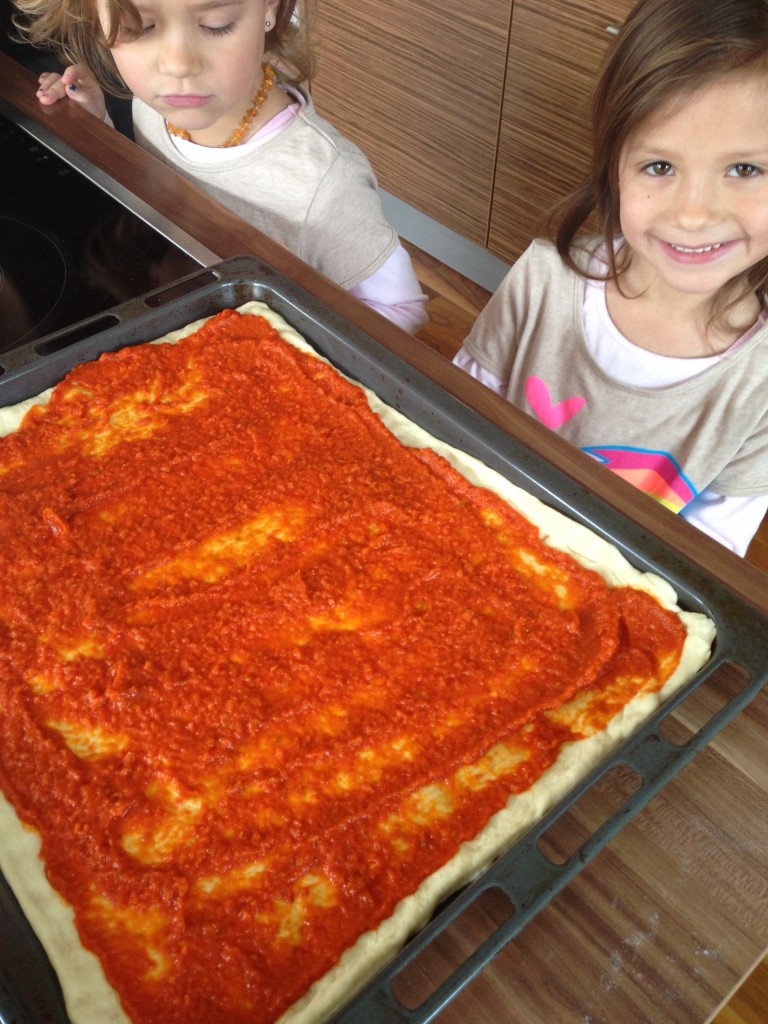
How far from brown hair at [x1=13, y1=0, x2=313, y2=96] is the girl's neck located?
68cm

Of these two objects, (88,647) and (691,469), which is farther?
(691,469)

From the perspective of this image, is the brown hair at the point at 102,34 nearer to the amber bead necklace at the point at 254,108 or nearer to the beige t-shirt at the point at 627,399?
the amber bead necklace at the point at 254,108

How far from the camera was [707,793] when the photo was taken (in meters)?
0.73

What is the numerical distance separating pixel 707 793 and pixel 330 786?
1.05ft

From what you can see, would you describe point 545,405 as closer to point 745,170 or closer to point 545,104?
point 745,170

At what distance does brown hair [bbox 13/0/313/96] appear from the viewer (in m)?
1.12

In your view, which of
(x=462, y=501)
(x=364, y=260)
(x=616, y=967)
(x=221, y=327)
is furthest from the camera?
(x=364, y=260)

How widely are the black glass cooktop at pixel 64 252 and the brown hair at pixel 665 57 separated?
58 centimetres

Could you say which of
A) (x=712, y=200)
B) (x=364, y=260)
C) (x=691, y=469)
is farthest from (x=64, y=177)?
(x=691, y=469)

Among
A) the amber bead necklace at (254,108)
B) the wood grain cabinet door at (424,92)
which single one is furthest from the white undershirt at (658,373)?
the wood grain cabinet door at (424,92)

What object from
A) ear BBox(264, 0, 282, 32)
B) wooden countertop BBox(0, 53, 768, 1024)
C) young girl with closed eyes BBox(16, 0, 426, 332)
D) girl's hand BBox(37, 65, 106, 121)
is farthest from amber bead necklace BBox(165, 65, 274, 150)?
wooden countertop BBox(0, 53, 768, 1024)

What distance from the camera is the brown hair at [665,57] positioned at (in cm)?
95

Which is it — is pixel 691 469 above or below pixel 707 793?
below

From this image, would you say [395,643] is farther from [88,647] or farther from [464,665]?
[88,647]
